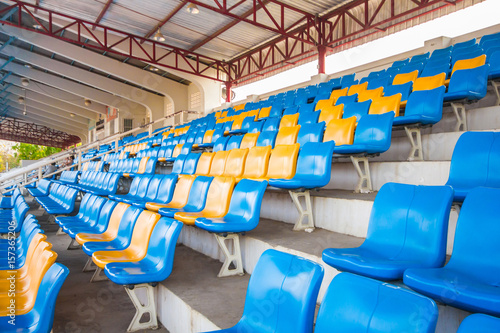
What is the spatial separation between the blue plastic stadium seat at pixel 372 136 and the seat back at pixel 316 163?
5.2 inches

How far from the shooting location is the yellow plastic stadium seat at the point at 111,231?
9.87 feet

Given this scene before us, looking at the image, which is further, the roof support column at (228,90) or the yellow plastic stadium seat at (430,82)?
the roof support column at (228,90)

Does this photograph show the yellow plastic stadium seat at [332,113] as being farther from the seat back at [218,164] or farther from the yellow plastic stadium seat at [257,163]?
the seat back at [218,164]

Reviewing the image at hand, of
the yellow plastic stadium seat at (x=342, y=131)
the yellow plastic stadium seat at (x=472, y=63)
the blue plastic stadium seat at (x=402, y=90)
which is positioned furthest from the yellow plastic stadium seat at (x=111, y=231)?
the yellow plastic stadium seat at (x=472, y=63)

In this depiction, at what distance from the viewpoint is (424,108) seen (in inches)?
131

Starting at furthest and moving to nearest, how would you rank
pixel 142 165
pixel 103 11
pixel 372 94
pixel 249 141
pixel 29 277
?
pixel 103 11, pixel 142 165, pixel 372 94, pixel 249 141, pixel 29 277

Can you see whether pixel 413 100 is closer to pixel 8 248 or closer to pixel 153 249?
pixel 153 249

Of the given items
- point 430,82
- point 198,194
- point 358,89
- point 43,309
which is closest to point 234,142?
point 198,194

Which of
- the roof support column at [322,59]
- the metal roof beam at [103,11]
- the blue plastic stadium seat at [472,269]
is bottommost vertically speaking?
the blue plastic stadium seat at [472,269]

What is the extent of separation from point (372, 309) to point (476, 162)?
1458 millimetres

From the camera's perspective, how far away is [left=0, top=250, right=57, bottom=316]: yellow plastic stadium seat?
1797mm

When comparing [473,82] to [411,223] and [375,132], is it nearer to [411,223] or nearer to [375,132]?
[375,132]

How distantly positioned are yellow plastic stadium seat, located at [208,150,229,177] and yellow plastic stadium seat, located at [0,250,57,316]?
2058 mm

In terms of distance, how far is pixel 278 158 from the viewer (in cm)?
330
